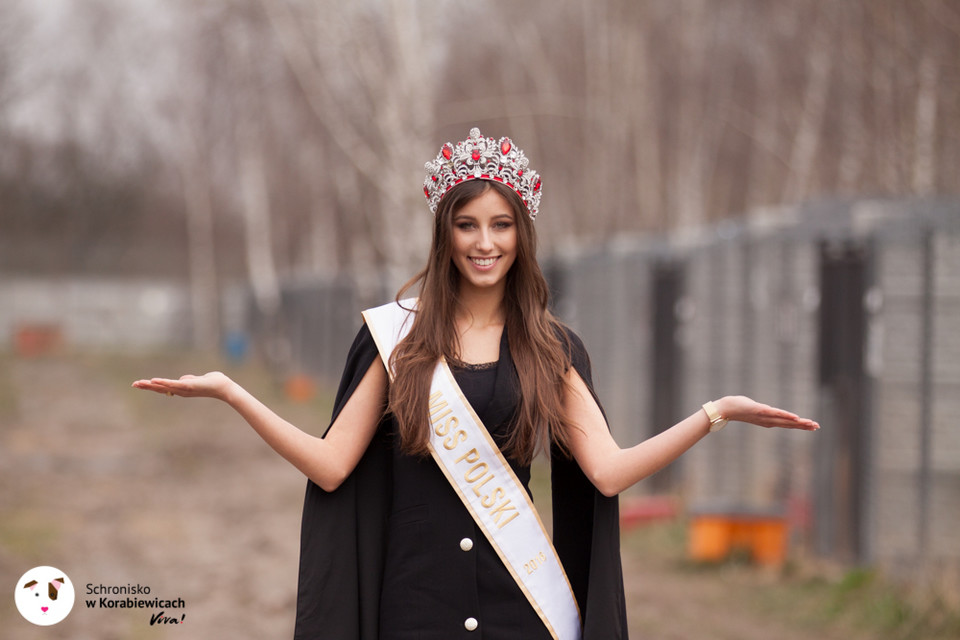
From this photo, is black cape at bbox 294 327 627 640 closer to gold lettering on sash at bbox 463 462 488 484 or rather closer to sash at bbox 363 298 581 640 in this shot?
sash at bbox 363 298 581 640

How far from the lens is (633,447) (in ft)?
10.2

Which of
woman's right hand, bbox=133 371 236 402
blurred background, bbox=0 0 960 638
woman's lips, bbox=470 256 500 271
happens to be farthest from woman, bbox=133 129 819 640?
blurred background, bbox=0 0 960 638

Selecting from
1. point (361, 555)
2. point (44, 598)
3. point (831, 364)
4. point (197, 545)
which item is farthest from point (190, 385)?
point (197, 545)

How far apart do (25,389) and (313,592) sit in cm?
2310

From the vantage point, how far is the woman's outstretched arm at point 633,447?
2.89 m

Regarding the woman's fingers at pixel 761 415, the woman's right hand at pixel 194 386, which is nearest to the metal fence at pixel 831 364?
the woman's fingers at pixel 761 415

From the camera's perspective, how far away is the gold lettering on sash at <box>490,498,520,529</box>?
3.18 m

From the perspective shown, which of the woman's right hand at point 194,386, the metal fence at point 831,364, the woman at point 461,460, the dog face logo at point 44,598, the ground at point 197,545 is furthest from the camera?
the ground at point 197,545

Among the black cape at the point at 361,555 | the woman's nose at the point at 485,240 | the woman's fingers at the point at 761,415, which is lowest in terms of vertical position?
the black cape at the point at 361,555

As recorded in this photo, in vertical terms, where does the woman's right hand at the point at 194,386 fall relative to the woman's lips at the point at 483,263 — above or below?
below

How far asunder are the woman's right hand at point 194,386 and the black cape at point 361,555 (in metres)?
0.38

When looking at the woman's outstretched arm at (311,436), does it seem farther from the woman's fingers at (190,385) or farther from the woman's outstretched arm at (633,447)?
the woman's outstretched arm at (633,447)

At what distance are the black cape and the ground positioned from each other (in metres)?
3.48

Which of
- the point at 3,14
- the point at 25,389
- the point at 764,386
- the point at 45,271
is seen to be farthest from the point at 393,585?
the point at 45,271
